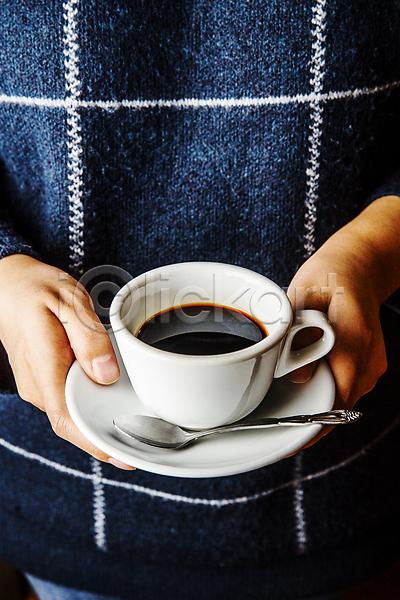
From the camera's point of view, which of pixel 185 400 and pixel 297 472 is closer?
pixel 185 400

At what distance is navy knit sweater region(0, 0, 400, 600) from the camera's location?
57 centimetres

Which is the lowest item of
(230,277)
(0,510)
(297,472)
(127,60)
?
(0,510)

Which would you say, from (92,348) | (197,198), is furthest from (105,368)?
(197,198)

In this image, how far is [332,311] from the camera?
508 millimetres

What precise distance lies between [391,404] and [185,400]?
16.4 inches

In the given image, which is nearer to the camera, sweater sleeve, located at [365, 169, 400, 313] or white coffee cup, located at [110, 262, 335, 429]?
white coffee cup, located at [110, 262, 335, 429]

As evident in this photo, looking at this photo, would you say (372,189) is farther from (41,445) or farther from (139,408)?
(41,445)

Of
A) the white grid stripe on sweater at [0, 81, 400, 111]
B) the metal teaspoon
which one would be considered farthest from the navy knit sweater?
the metal teaspoon

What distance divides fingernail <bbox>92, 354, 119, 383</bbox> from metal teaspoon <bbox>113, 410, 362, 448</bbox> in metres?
0.04

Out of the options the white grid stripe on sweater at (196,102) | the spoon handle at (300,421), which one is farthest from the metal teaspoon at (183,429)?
the white grid stripe on sweater at (196,102)

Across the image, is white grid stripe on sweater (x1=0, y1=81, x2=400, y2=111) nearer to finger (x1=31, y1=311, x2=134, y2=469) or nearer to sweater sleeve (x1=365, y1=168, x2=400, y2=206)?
sweater sleeve (x1=365, y1=168, x2=400, y2=206)

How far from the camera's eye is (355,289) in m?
0.54

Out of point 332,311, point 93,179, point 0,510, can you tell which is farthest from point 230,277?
point 0,510

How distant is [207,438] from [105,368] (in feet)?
0.40
